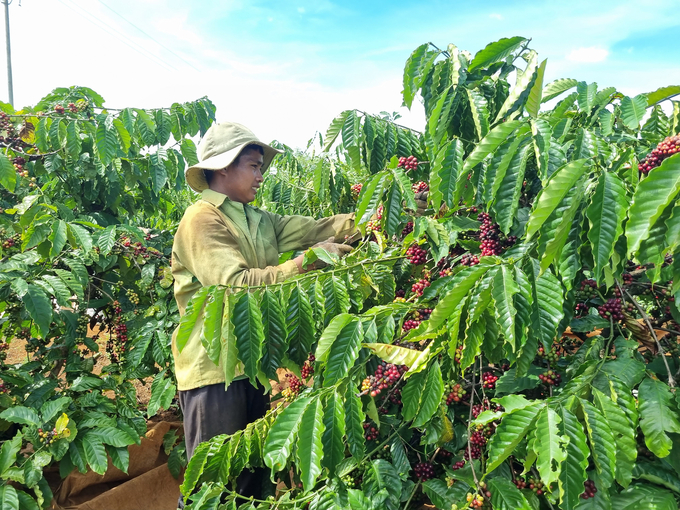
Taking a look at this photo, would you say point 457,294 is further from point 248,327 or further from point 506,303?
point 248,327

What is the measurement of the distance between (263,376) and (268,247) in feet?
2.77

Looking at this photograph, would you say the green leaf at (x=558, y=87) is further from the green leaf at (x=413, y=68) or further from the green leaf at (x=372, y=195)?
the green leaf at (x=372, y=195)

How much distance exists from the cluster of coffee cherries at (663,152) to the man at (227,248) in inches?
40.9

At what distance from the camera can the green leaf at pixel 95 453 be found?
2.35 metres

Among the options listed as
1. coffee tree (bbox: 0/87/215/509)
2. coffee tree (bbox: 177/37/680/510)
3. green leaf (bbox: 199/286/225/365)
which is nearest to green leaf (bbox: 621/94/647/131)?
coffee tree (bbox: 177/37/680/510)

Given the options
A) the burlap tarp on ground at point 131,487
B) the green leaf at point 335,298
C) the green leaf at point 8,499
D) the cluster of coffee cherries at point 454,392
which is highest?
the green leaf at point 335,298

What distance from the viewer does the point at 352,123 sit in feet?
5.95

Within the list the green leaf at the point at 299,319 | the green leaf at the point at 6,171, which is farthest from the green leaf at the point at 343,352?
the green leaf at the point at 6,171

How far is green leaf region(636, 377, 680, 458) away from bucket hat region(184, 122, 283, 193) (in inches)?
64.3

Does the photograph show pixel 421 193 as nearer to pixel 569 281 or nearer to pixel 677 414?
pixel 569 281

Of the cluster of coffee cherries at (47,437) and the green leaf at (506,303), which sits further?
A: the cluster of coffee cherries at (47,437)

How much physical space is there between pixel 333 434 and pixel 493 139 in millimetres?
790

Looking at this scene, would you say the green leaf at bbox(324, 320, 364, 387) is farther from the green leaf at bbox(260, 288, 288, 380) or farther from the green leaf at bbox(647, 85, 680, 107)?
the green leaf at bbox(647, 85, 680, 107)

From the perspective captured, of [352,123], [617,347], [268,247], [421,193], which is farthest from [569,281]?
[268,247]
